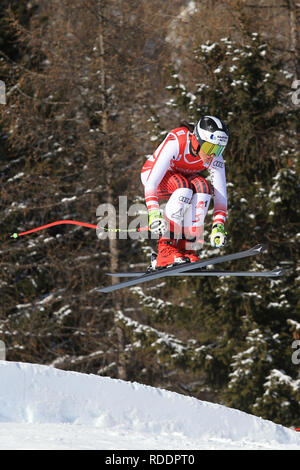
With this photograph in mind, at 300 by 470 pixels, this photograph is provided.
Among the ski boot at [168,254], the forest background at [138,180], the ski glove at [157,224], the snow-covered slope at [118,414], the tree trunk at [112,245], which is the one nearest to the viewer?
the snow-covered slope at [118,414]

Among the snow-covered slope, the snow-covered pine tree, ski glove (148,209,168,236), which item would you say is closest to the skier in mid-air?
ski glove (148,209,168,236)

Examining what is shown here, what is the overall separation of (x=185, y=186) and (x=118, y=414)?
1.87 meters

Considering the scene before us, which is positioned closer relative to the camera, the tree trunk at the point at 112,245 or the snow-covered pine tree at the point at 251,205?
the snow-covered pine tree at the point at 251,205

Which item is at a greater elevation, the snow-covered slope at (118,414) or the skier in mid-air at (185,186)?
the skier in mid-air at (185,186)

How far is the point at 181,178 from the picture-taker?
5984mm

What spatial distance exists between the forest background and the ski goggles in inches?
279

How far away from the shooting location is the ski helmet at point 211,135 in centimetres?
564

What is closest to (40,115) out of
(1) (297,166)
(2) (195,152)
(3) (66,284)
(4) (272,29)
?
(3) (66,284)

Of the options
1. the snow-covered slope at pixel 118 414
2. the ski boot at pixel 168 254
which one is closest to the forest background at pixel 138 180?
the ski boot at pixel 168 254

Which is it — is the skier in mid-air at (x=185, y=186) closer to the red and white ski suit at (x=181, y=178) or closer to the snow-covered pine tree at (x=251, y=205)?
the red and white ski suit at (x=181, y=178)

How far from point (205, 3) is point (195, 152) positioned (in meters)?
9.67

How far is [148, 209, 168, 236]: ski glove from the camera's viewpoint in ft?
18.9

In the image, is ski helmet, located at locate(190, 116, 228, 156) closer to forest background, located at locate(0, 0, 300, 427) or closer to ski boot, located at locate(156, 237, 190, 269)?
ski boot, located at locate(156, 237, 190, 269)

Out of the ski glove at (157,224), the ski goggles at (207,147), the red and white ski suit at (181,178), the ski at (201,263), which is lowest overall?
the ski at (201,263)
